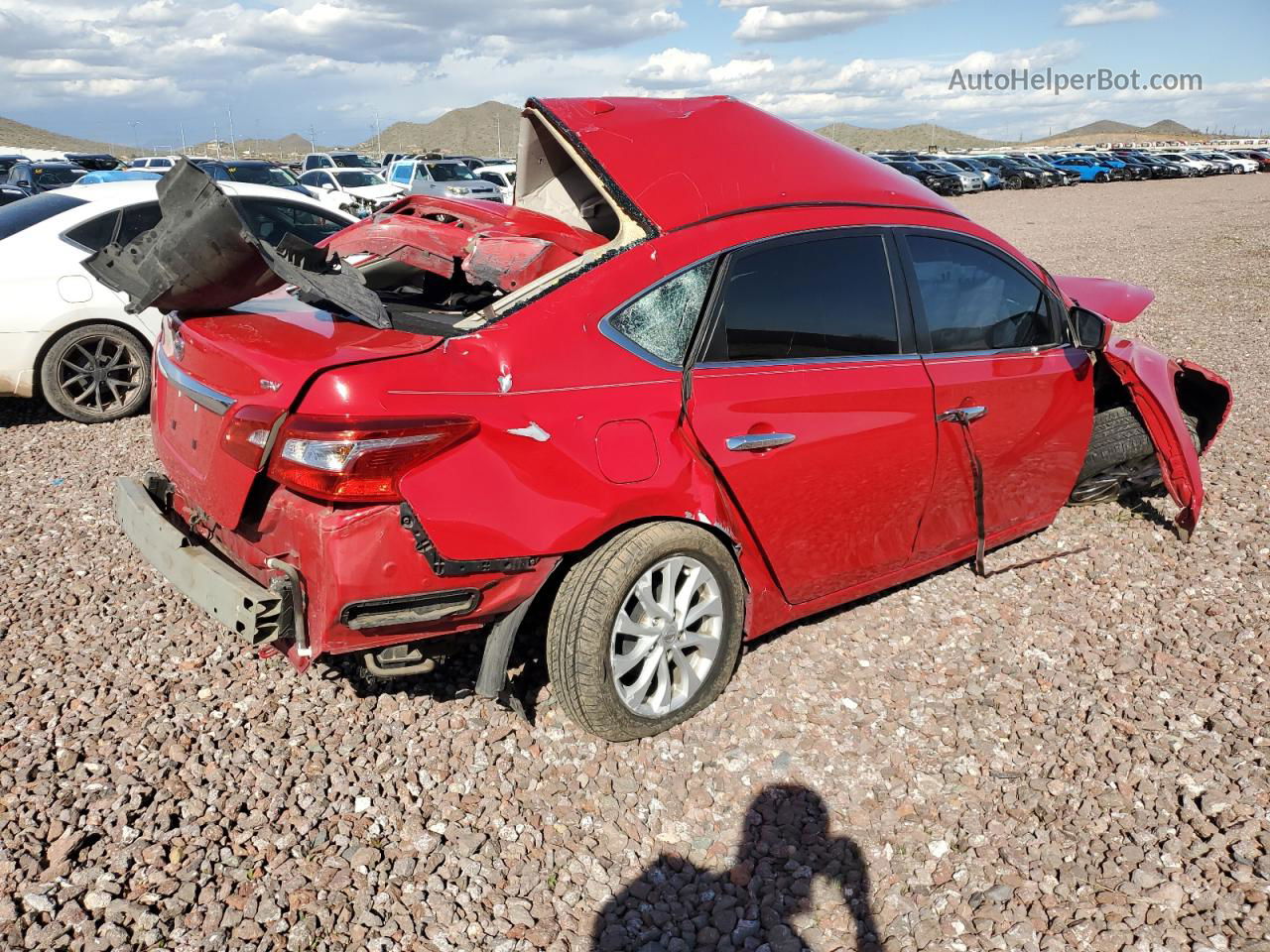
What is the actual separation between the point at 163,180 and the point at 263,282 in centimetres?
43

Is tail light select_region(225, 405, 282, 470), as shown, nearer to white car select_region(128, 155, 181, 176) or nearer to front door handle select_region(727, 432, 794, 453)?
front door handle select_region(727, 432, 794, 453)

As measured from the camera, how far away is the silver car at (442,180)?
25.3m

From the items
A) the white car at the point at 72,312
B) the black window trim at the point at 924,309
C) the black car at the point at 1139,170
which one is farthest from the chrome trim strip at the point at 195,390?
the black car at the point at 1139,170

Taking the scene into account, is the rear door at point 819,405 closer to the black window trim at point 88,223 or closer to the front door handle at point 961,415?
the front door handle at point 961,415

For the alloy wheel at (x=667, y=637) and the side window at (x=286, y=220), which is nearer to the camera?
the alloy wheel at (x=667, y=637)

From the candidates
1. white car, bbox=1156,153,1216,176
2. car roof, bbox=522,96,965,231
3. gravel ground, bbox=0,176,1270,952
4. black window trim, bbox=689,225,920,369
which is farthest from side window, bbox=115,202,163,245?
white car, bbox=1156,153,1216,176

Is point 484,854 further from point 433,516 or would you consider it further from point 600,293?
point 600,293

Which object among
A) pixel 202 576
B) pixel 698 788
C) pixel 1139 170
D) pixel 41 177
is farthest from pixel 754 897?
pixel 1139 170

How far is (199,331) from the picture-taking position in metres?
3.31

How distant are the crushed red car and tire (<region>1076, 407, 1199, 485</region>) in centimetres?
94

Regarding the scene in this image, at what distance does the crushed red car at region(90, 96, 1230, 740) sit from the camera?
2785mm

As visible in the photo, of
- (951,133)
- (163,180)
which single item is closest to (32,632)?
(163,180)

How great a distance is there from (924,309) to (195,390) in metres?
2.68

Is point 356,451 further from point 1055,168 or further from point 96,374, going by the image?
point 1055,168
